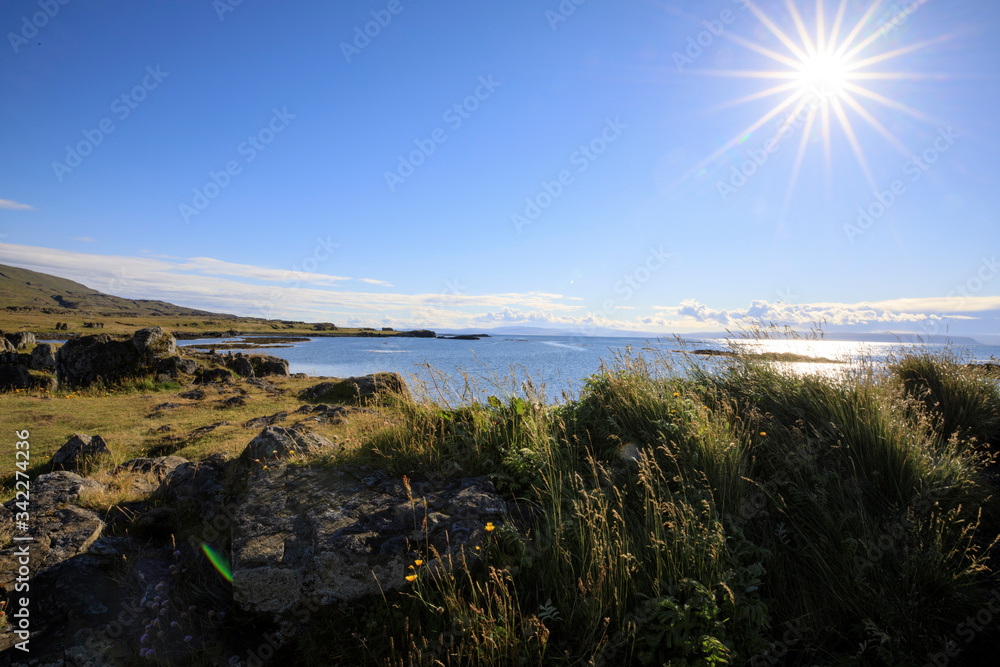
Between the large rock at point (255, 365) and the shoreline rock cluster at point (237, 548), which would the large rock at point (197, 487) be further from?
the large rock at point (255, 365)

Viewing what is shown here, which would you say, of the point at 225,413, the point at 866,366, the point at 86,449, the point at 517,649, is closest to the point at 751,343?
the point at 866,366

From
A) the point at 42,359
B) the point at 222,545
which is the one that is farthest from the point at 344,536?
the point at 42,359

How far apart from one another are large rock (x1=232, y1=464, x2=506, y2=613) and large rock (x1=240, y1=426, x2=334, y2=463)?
3.60ft

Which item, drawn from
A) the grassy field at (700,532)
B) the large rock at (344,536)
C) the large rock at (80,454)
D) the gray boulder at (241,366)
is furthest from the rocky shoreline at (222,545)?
the gray boulder at (241,366)

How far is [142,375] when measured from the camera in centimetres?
2078

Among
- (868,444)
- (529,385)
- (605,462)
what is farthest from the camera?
(529,385)

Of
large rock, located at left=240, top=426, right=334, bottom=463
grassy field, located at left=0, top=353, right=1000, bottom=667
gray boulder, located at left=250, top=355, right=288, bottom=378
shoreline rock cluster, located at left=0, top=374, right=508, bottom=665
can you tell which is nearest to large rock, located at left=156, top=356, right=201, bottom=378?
gray boulder, located at left=250, top=355, right=288, bottom=378

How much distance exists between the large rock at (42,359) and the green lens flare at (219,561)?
79.7 feet

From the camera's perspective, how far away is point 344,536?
4.05 meters

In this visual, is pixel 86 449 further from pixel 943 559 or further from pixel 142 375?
pixel 142 375

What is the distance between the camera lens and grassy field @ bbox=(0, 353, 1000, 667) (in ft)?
10.3

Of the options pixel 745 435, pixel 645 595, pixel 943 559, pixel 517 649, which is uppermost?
pixel 745 435

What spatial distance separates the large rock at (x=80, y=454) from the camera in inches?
322

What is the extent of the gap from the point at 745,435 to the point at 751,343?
3502mm
